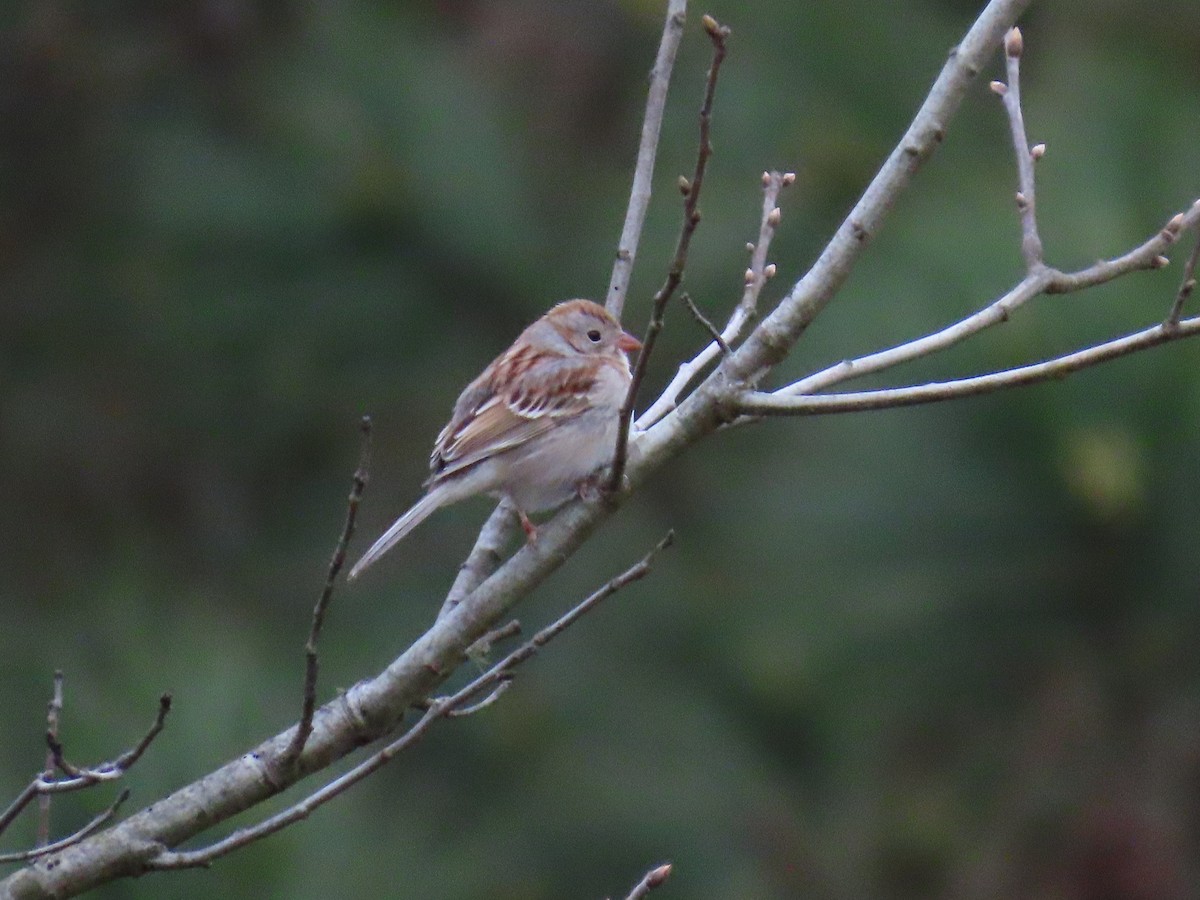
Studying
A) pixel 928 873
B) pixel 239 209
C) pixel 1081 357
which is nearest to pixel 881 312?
pixel 928 873

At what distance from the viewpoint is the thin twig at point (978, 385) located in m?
2.51

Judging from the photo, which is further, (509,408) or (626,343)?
(626,343)

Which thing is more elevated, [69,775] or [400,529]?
[400,529]

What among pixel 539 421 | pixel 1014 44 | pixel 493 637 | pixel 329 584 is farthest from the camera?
pixel 539 421

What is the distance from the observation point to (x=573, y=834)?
5.67 m

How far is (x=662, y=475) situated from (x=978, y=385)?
3667mm

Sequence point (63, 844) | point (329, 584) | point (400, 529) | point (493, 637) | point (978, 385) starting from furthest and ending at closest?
1. point (400, 529)
2. point (493, 637)
3. point (978, 385)
4. point (63, 844)
5. point (329, 584)

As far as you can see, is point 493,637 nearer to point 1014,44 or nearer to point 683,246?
point 683,246

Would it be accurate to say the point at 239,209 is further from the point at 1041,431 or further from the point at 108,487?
the point at 1041,431

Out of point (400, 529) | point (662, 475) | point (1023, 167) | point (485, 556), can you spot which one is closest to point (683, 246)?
point (1023, 167)

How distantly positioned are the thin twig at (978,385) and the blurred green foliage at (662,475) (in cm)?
197

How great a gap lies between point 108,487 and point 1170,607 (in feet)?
11.7

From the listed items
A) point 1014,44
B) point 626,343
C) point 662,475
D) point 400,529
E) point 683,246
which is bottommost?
point 683,246

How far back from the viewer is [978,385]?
2.55 m
